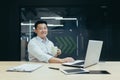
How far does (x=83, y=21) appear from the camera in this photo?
5.62m

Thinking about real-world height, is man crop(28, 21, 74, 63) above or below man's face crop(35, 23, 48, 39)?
below

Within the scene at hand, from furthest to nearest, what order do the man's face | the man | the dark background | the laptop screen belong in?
1. the dark background
2. the man's face
3. the man
4. the laptop screen

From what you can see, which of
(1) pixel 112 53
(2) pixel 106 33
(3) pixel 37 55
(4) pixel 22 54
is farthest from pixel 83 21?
(3) pixel 37 55

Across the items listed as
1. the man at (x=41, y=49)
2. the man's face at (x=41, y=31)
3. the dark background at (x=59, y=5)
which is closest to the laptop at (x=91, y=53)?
the man at (x=41, y=49)

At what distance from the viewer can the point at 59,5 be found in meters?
5.54

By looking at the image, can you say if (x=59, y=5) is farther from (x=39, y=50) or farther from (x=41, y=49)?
(x=39, y=50)

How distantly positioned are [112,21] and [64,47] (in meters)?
1.22

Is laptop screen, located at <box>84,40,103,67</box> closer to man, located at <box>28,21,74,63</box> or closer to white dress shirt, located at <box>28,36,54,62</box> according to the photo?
man, located at <box>28,21,74,63</box>

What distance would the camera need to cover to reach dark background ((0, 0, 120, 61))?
5484mm

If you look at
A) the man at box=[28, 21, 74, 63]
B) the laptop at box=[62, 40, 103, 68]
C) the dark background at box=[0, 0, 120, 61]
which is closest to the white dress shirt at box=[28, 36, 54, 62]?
A: the man at box=[28, 21, 74, 63]

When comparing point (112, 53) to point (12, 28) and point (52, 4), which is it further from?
point (12, 28)

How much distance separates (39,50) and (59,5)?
267 centimetres

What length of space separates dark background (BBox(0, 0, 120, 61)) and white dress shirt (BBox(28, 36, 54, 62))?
7.54ft

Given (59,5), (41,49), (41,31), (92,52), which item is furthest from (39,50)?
(59,5)
